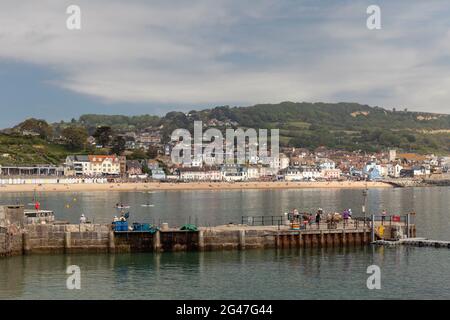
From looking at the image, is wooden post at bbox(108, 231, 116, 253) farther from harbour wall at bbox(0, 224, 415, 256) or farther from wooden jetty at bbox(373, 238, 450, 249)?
wooden jetty at bbox(373, 238, 450, 249)

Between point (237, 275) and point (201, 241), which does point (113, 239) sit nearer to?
point (201, 241)

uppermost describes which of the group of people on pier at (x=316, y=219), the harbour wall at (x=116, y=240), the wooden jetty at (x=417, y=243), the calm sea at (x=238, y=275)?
the group of people on pier at (x=316, y=219)

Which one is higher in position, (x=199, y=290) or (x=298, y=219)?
(x=298, y=219)

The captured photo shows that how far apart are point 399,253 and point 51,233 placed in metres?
26.6

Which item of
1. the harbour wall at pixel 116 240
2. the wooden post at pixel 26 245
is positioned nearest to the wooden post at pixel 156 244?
the harbour wall at pixel 116 240

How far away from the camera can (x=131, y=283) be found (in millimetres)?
37250

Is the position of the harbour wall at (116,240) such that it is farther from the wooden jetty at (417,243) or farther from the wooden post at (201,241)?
the wooden jetty at (417,243)

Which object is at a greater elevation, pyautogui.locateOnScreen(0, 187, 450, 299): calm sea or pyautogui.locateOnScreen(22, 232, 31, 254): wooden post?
pyautogui.locateOnScreen(22, 232, 31, 254): wooden post

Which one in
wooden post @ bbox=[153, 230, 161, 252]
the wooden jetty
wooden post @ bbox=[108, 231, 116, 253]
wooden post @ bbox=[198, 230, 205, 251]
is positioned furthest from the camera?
the wooden jetty

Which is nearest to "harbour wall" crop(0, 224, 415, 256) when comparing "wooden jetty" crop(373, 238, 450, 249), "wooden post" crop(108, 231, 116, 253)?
"wooden post" crop(108, 231, 116, 253)

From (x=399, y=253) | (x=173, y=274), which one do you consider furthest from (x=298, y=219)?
(x=173, y=274)

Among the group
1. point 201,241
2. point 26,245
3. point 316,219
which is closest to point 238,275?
point 201,241
